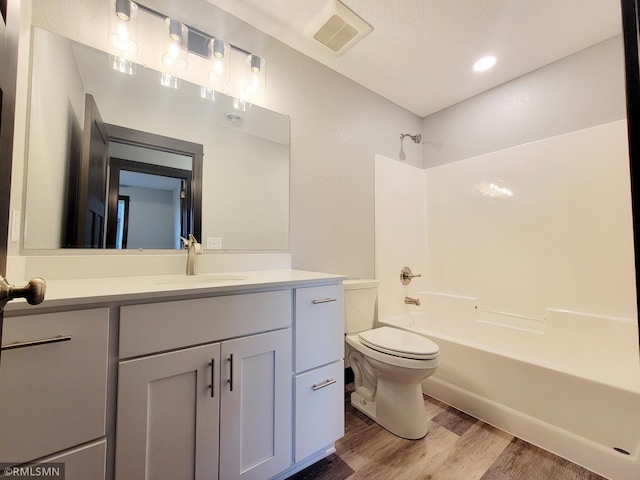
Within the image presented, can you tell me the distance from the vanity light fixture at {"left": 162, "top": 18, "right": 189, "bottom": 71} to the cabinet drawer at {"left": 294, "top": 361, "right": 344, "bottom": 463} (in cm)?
167

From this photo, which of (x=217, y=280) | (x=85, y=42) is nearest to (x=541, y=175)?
(x=217, y=280)

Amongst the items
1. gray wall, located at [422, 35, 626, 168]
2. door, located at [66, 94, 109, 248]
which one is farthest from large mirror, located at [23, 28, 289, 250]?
gray wall, located at [422, 35, 626, 168]

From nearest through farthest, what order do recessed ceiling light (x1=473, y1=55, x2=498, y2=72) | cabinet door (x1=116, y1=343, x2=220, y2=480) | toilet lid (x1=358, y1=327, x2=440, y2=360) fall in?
cabinet door (x1=116, y1=343, x2=220, y2=480), toilet lid (x1=358, y1=327, x2=440, y2=360), recessed ceiling light (x1=473, y1=55, x2=498, y2=72)

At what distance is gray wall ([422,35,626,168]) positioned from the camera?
1738 mm

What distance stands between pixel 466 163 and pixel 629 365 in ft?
5.75

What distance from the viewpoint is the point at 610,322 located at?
64.9 inches

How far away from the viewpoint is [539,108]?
2031 mm

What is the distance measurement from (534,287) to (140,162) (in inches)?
107

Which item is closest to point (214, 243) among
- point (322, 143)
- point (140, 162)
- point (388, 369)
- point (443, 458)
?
point (140, 162)

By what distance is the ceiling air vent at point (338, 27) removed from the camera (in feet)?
4.81

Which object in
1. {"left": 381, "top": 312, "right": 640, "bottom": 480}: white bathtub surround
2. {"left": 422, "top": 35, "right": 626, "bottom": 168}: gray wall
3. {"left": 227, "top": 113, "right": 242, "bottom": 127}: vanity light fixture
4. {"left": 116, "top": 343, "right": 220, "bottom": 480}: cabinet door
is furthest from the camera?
{"left": 422, "top": 35, "right": 626, "bottom": 168}: gray wall

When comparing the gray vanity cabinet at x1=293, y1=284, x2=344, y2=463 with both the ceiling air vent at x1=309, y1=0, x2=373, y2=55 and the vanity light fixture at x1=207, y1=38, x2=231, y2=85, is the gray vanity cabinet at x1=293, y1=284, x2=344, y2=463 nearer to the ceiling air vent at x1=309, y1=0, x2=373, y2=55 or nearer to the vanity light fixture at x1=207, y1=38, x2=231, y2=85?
the vanity light fixture at x1=207, y1=38, x2=231, y2=85

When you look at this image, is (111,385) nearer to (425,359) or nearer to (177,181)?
(177,181)

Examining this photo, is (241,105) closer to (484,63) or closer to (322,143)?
(322,143)
